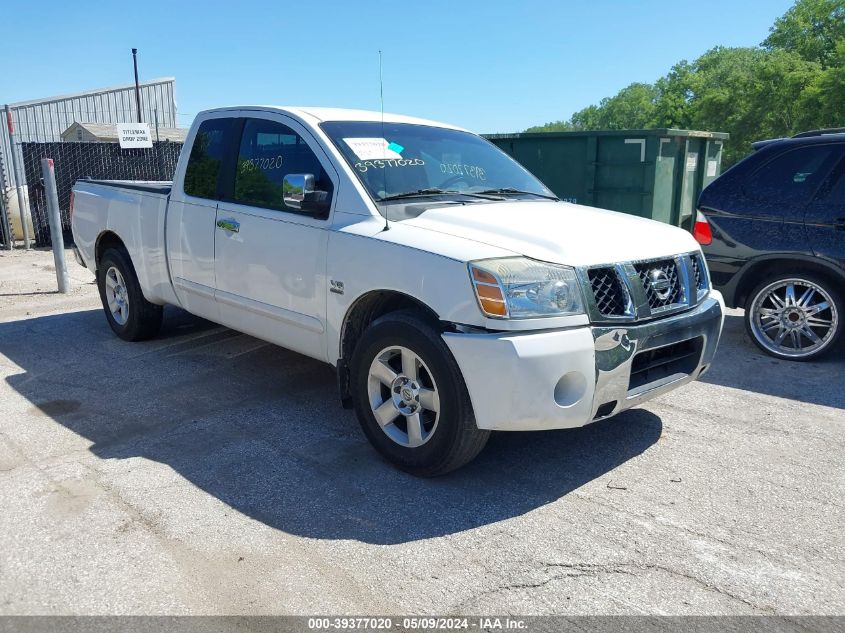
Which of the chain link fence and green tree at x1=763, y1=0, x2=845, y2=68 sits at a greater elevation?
green tree at x1=763, y1=0, x2=845, y2=68

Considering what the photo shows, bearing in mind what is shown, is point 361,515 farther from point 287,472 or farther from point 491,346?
point 491,346

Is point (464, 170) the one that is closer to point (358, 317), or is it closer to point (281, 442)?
point (358, 317)

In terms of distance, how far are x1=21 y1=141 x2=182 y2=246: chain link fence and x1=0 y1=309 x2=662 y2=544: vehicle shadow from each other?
25.8 ft

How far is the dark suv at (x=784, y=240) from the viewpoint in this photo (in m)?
5.73

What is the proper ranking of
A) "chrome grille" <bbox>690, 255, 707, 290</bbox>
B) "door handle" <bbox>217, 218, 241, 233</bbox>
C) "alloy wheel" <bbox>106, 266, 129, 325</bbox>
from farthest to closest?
"alloy wheel" <bbox>106, 266, 129, 325</bbox>
"door handle" <bbox>217, 218, 241, 233</bbox>
"chrome grille" <bbox>690, 255, 707, 290</bbox>

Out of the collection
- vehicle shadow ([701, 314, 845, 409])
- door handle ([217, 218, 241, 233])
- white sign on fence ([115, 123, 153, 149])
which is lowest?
vehicle shadow ([701, 314, 845, 409])

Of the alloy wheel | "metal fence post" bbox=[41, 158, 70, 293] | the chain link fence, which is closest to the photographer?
the alloy wheel

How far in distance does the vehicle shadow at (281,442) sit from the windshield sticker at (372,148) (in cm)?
166

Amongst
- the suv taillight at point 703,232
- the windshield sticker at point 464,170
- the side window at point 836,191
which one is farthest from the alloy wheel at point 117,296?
the side window at point 836,191

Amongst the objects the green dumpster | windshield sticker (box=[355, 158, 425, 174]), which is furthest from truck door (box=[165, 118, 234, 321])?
the green dumpster

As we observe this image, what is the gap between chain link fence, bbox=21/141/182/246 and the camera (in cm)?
1312

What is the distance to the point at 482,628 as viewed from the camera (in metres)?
2.62

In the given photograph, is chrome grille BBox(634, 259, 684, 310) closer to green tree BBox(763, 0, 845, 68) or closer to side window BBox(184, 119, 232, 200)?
side window BBox(184, 119, 232, 200)

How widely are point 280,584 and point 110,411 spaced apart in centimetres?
245
